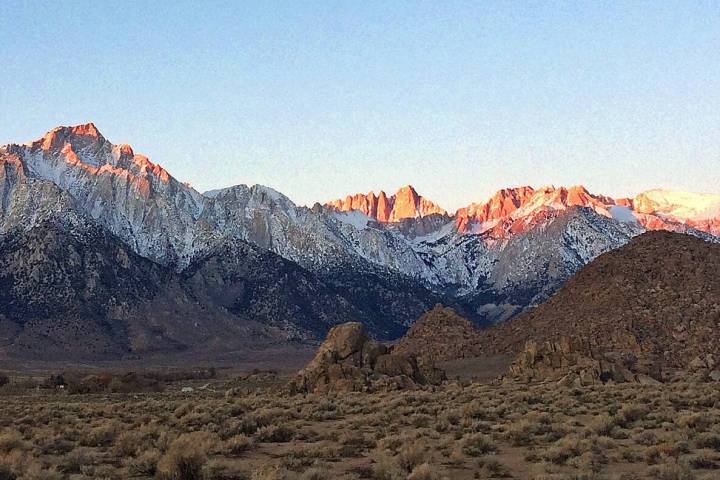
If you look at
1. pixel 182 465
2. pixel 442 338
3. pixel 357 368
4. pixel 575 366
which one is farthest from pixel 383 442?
pixel 442 338

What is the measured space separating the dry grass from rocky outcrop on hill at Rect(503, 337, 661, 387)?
2005cm

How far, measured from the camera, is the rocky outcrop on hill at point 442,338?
11231 centimetres

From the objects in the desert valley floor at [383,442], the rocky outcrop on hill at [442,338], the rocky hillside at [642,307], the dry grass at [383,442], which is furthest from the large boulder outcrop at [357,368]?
the rocky outcrop on hill at [442,338]

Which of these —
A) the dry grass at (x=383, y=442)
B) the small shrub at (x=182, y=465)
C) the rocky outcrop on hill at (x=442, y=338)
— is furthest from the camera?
the rocky outcrop on hill at (x=442, y=338)

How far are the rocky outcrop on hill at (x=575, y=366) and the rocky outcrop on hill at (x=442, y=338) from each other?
34794 millimetres

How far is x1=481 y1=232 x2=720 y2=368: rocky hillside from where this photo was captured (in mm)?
86312

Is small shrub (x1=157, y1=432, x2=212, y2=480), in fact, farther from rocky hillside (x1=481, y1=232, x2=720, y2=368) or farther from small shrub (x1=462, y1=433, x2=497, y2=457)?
rocky hillside (x1=481, y1=232, x2=720, y2=368)

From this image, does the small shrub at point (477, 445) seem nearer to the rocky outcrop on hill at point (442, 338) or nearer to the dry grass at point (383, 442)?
the dry grass at point (383, 442)

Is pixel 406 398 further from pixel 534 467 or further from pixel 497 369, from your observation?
pixel 497 369

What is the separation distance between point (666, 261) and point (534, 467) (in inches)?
3496

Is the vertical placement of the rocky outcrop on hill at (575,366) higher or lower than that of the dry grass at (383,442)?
lower

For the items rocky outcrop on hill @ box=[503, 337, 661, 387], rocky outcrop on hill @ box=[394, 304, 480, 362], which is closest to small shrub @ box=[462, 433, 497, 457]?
rocky outcrop on hill @ box=[503, 337, 661, 387]

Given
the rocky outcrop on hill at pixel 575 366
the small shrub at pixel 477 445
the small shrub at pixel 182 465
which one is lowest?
the rocky outcrop on hill at pixel 575 366

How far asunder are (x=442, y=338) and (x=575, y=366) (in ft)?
193
